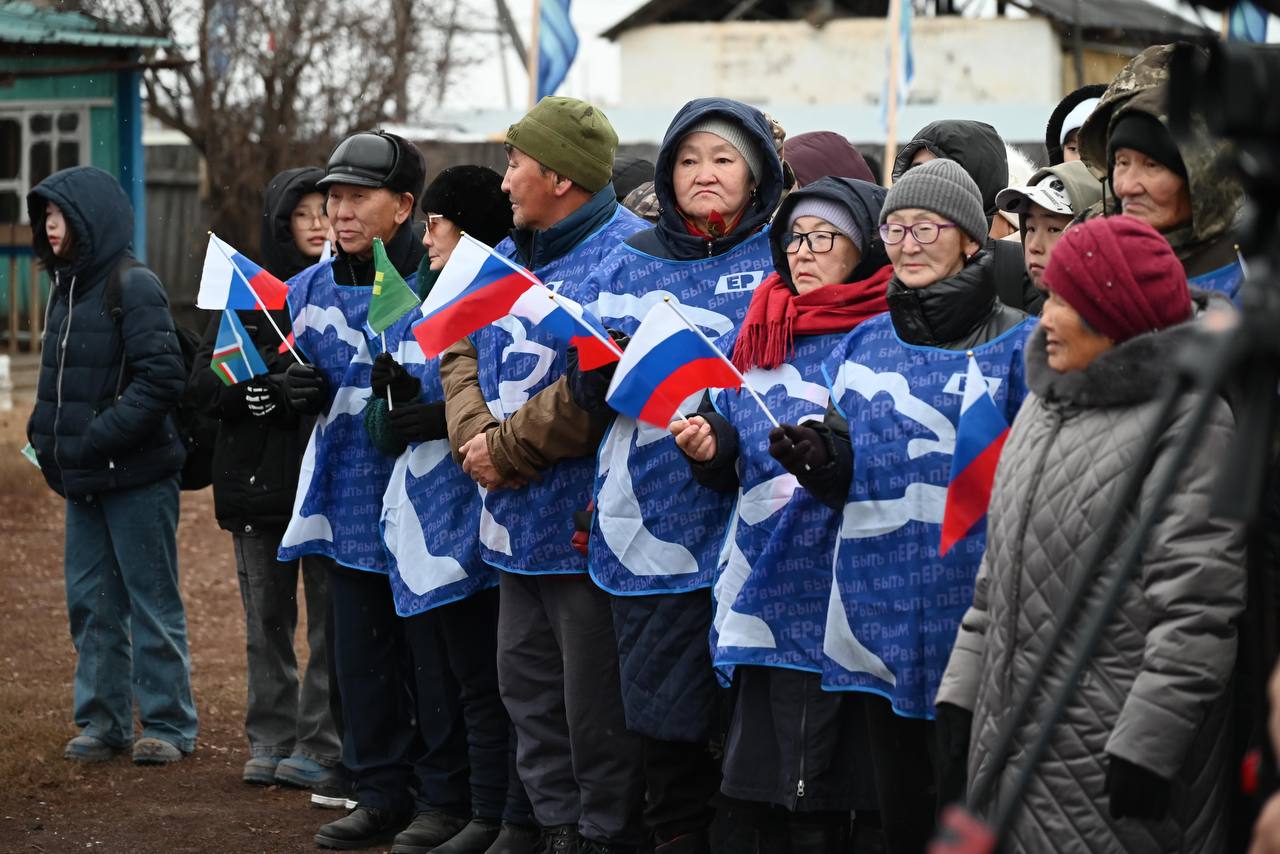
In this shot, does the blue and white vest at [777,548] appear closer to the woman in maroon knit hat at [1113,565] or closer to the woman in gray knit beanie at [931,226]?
the woman in gray knit beanie at [931,226]

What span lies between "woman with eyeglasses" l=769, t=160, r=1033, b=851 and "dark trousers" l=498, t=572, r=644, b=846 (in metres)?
1.09

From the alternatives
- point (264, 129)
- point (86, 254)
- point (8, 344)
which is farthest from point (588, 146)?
point (264, 129)

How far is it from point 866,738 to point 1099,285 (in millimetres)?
1362

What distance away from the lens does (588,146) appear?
209 inches

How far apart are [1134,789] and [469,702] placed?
2930mm

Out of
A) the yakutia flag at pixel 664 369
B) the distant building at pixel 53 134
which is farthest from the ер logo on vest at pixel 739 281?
the distant building at pixel 53 134

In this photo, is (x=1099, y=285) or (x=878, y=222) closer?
(x=1099, y=285)

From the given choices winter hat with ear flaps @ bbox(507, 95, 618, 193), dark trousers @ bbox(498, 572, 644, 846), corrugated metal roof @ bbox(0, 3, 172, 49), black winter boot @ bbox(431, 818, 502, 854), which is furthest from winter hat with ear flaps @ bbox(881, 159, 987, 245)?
corrugated metal roof @ bbox(0, 3, 172, 49)

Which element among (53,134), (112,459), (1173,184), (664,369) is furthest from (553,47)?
(1173,184)

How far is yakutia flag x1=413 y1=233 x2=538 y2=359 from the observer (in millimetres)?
4848

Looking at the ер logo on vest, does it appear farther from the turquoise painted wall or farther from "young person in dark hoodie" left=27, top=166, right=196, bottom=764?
the turquoise painted wall

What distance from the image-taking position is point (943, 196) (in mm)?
4086

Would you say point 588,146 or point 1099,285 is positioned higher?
point 588,146

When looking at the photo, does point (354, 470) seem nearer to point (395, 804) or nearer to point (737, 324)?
point (395, 804)
